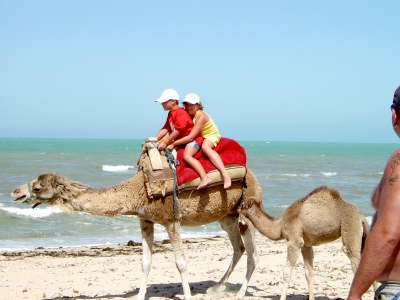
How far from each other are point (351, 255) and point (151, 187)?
274 cm

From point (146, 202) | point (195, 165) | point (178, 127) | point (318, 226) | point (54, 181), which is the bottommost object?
point (318, 226)

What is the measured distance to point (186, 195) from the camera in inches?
293

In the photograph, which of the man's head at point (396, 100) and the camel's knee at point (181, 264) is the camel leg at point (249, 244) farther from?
the man's head at point (396, 100)

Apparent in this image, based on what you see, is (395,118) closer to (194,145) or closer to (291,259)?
(291,259)

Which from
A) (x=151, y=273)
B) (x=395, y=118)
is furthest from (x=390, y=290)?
(x=151, y=273)

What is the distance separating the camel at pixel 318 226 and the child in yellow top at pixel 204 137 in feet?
3.14

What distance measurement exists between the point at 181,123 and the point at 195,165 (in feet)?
2.02

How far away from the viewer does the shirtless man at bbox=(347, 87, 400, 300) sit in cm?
271

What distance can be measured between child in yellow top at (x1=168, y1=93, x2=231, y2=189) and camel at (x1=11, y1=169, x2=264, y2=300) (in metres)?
0.30

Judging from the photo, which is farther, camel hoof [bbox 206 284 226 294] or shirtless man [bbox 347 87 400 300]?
camel hoof [bbox 206 284 226 294]

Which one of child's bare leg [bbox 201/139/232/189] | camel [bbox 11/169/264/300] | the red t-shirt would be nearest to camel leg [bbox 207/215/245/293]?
camel [bbox 11/169/264/300]

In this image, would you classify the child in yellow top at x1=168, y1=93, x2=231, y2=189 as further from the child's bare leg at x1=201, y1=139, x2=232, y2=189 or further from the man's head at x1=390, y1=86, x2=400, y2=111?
the man's head at x1=390, y1=86, x2=400, y2=111

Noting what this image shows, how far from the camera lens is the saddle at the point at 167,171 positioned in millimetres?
7262

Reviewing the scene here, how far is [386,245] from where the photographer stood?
2719 millimetres
